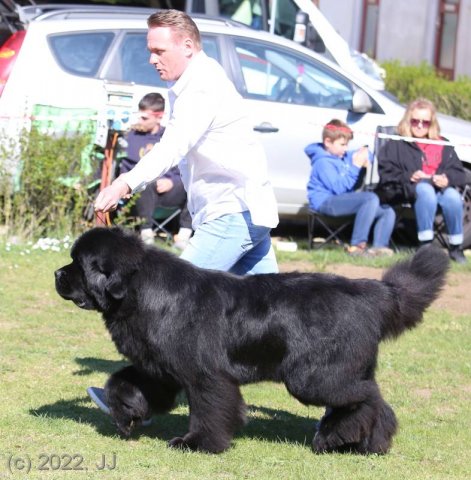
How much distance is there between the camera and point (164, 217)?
1084 cm

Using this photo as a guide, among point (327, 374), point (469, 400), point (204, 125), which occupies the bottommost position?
point (469, 400)

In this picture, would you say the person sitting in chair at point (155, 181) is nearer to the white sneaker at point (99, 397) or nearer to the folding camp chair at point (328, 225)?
the folding camp chair at point (328, 225)

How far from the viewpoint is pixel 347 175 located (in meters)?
10.9

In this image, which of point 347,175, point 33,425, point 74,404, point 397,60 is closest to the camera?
point 33,425

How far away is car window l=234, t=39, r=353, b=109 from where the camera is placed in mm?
11031

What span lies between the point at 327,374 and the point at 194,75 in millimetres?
1593

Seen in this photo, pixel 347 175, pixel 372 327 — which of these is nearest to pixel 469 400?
pixel 372 327

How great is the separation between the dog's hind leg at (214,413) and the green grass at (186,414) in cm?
7

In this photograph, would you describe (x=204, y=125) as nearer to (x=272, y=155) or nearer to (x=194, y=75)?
(x=194, y=75)

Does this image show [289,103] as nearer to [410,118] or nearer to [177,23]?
[410,118]

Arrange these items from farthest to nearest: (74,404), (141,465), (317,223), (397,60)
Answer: (397,60), (317,223), (74,404), (141,465)

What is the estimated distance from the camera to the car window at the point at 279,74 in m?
11.0

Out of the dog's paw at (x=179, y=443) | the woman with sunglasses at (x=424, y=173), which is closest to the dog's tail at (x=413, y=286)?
the dog's paw at (x=179, y=443)

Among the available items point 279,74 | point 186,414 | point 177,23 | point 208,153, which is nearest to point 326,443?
point 186,414
